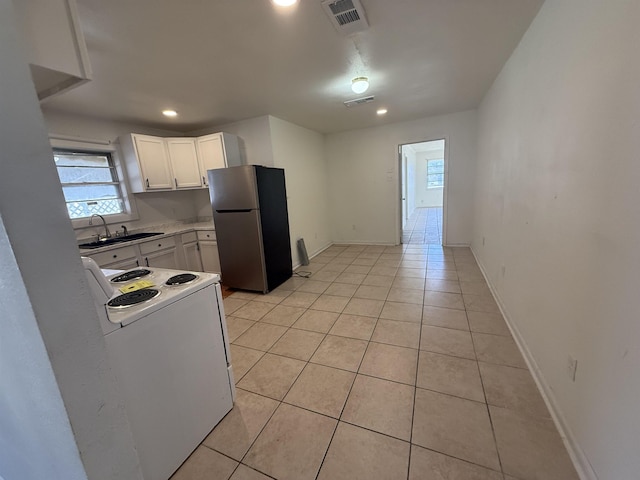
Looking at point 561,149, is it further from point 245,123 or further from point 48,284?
point 245,123

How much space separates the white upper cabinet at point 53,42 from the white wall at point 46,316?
0.29 m

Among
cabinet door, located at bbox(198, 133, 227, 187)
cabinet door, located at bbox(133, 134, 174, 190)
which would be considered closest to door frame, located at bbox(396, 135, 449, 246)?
cabinet door, located at bbox(198, 133, 227, 187)

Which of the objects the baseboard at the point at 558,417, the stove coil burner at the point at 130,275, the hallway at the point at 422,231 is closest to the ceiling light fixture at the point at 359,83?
the stove coil burner at the point at 130,275

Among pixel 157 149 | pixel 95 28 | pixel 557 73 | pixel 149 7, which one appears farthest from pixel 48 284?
pixel 157 149

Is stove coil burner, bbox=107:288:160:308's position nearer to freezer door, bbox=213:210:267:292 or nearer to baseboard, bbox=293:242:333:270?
freezer door, bbox=213:210:267:292

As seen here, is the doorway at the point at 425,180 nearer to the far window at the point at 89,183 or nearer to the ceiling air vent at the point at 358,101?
the ceiling air vent at the point at 358,101

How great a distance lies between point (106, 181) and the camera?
3475 mm

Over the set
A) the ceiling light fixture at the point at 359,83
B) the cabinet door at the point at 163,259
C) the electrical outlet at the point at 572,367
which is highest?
the ceiling light fixture at the point at 359,83

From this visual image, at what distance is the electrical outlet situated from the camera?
1261 millimetres

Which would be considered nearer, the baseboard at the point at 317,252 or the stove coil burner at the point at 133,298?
the stove coil burner at the point at 133,298

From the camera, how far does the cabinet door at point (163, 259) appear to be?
3.30 metres

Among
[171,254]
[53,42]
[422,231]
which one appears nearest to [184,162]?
[171,254]

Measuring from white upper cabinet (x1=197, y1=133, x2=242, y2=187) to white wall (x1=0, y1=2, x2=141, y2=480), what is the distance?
3.25 meters

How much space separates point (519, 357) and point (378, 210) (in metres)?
3.73
